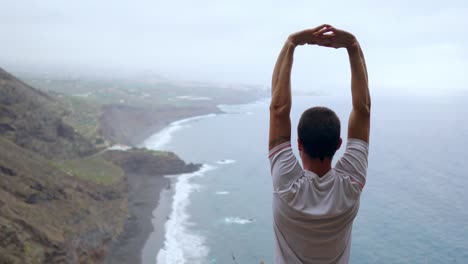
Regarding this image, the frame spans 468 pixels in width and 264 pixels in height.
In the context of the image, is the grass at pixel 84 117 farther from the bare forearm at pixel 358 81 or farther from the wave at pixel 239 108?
the bare forearm at pixel 358 81

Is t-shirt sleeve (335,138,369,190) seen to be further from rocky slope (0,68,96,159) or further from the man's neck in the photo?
rocky slope (0,68,96,159)

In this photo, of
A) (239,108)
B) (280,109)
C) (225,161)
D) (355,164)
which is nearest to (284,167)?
(280,109)

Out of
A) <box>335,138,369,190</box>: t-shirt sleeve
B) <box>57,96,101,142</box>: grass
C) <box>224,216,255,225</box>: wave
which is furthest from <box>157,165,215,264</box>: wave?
<box>335,138,369,190</box>: t-shirt sleeve

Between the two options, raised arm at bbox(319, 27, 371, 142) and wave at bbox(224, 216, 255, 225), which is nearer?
raised arm at bbox(319, 27, 371, 142)

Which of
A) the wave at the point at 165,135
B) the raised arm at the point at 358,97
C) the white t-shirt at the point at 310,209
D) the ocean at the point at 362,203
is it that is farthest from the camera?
the wave at the point at 165,135

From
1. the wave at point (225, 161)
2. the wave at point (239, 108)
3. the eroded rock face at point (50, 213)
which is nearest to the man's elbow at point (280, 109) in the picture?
the eroded rock face at point (50, 213)

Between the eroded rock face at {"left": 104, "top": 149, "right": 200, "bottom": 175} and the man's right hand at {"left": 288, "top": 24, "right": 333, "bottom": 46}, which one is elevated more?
the man's right hand at {"left": 288, "top": 24, "right": 333, "bottom": 46}

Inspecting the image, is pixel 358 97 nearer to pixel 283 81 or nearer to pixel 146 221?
pixel 283 81
